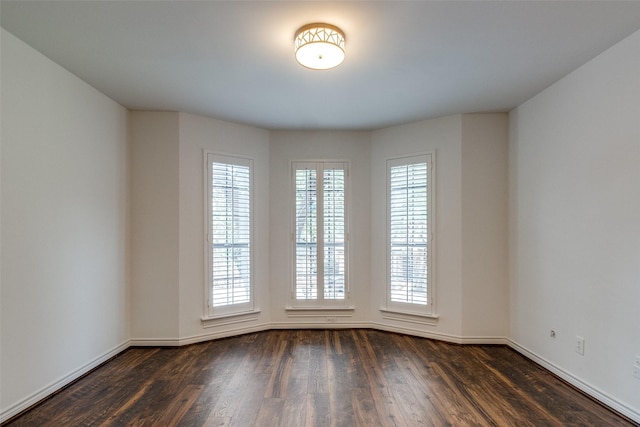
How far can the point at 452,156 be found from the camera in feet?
12.8

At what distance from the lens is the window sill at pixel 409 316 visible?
400cm

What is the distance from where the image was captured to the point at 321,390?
107 inches

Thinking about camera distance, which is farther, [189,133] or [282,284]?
[282,284]

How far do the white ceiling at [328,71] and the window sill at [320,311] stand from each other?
250 centimetres

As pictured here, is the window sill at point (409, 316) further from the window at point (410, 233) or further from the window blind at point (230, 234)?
the window blind at point (230, 234)

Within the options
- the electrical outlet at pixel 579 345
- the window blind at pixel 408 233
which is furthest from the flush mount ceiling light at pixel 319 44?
the electrical outlet at pixel 579 345

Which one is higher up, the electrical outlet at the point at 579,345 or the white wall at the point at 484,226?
the white wall at the point at 484,226

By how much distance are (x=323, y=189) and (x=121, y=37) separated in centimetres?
272

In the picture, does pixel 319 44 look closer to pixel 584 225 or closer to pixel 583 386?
pixel 584 225

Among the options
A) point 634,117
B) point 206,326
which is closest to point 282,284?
point 206,326

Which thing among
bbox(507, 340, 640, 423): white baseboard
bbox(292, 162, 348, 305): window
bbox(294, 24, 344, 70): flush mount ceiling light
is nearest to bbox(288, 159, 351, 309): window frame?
bbox(292, 162, 348, 305): window

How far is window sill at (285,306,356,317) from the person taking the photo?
14.5 feet

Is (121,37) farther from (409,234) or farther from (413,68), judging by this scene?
(409,234)

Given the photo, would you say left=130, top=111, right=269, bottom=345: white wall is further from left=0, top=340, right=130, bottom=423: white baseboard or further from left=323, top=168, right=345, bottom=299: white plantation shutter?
left=323, top=168, right=345, bottom=299: white plantation shutter
